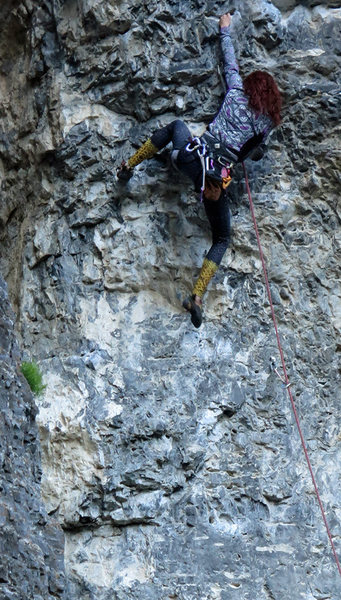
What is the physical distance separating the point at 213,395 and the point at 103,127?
1970mm

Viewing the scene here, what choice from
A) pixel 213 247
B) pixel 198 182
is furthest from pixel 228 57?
pixel 213 247

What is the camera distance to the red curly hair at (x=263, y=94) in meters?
6.39

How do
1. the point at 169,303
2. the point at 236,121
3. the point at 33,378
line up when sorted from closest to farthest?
1. the point at 33,378
2. the point at 236,121
3. the point at 169,303

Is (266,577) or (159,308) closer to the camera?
(266,577)

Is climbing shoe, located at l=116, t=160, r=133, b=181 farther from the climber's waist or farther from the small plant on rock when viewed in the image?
the small plant on rock

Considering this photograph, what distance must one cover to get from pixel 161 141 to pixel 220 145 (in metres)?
0.38

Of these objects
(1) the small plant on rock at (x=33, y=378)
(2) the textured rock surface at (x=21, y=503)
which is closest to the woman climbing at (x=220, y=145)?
(1) the small plant on rock at (x=33, y=378)

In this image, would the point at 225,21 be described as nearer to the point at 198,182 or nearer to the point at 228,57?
the point at 228,57

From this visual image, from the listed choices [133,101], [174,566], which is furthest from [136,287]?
[174,566]

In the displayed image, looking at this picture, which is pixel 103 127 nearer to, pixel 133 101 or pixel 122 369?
pixel 133 101

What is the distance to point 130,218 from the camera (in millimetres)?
6633

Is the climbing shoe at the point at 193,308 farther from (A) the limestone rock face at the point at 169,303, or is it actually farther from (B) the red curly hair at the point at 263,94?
(B) the red curly hair at the point at 263,94

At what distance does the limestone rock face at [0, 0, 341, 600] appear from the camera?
5.91m

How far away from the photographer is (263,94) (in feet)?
21.1
